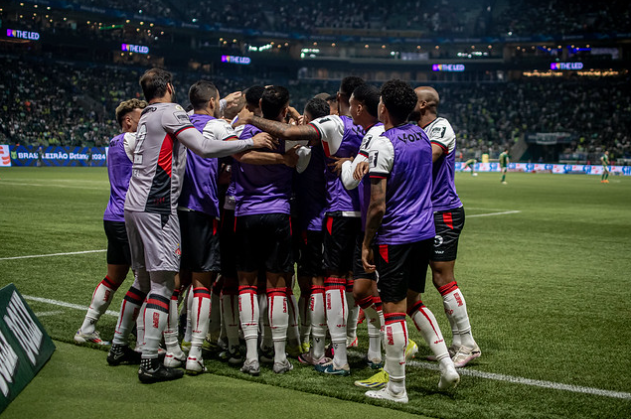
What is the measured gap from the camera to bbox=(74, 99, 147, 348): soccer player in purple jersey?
659 cm

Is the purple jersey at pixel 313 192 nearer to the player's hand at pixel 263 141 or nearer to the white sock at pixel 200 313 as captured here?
the player's hand at pixel 263 141

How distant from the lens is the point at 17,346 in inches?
205

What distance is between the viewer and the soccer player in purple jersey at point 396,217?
5.06 m

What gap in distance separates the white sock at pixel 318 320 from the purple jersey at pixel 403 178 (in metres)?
1.18

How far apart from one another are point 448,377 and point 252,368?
1.69 meters

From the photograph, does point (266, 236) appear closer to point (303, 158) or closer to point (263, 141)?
point (303, 158)

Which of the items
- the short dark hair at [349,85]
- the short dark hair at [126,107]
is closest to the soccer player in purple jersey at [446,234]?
the short dark hair at [349,85]

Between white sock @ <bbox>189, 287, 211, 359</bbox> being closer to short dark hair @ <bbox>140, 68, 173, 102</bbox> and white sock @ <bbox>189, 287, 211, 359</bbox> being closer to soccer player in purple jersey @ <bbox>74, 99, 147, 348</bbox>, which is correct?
soccer player in purple jersey @ <bbox>74, 99, 147, 348</bbox>

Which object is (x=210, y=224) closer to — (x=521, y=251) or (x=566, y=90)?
(x=521, y=251)

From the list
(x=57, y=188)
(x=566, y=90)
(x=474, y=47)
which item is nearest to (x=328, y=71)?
(x=474, y=47)

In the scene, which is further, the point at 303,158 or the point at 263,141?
the point at 303,158

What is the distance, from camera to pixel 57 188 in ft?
89.1

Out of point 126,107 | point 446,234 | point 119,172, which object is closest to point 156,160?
point 119,172

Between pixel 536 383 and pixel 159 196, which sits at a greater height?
pixel 159 196
